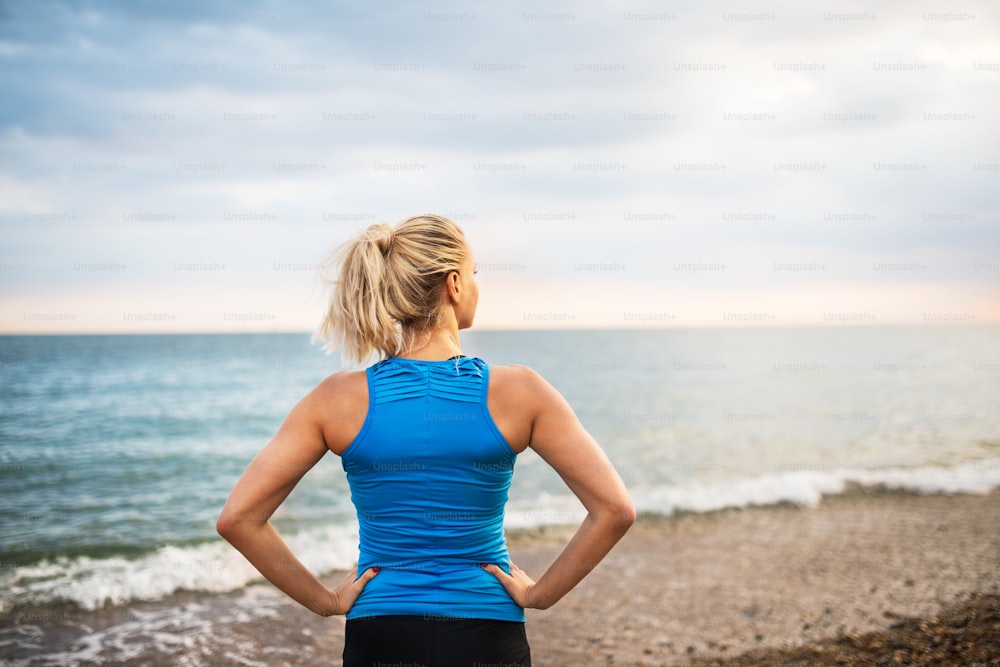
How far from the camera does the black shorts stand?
1636mm

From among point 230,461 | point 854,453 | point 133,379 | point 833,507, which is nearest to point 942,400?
point 854,453

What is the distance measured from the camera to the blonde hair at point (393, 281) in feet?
5.74

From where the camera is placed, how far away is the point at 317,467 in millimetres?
14172

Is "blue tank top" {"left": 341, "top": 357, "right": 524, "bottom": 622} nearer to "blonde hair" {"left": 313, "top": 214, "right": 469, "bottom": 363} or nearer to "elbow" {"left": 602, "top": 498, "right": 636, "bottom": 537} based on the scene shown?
"blonde hair" {"left": 313, "top": 214, "right": 469, "bottom": 363}

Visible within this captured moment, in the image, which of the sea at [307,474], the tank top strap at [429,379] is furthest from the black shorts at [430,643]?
the sea at [307,474]

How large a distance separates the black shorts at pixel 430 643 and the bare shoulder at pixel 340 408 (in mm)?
458

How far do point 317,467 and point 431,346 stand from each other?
13.2 metres

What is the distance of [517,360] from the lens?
169 feet

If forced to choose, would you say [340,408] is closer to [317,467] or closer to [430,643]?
[430,643]

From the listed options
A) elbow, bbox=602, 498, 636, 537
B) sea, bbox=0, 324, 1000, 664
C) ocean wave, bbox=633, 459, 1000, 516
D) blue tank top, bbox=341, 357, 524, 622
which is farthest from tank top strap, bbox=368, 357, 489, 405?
ocean wave, bbox=633, 459, 1000, 516

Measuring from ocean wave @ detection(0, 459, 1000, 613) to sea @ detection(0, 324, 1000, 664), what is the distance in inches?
1.4

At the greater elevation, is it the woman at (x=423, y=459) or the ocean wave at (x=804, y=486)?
the woman at (x=423, y=459)

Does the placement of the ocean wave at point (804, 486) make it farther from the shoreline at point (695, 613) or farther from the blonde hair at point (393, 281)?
the blonde hair at point (393, 281)

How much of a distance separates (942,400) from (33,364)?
46.9 metres
